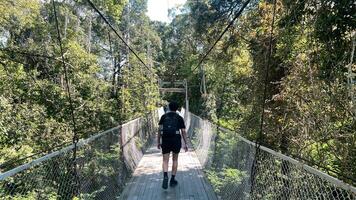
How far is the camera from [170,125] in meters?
5.60

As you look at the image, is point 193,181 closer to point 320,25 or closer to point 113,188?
point 113,188

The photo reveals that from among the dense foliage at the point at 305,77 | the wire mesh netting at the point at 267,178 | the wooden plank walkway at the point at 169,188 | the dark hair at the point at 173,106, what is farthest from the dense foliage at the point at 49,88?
the dense foliage at the point at 305,77

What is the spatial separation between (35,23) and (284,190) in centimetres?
1499

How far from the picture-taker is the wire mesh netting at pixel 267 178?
6.87 feet

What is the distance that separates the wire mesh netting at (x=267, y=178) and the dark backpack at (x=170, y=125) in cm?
72

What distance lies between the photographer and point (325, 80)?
375cm

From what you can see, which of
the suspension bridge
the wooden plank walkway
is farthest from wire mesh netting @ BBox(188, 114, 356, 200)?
the wooden plank walkway

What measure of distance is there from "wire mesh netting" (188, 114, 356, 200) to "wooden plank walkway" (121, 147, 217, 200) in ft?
1.12

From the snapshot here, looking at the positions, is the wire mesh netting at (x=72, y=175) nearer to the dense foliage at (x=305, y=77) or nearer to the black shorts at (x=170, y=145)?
the black shorts at (x=170, y=145)

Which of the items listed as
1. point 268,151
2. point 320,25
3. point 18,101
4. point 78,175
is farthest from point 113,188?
point 18,101

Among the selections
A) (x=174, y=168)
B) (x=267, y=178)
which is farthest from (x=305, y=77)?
(x=174, y=168)

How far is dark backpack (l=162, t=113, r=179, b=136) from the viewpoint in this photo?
18.3 feet

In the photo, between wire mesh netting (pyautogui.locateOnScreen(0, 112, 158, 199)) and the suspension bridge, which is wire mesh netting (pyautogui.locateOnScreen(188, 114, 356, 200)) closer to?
the suspension bridge

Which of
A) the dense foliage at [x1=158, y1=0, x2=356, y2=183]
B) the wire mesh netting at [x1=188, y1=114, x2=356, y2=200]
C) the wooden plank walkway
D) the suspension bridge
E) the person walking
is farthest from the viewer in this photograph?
the person walking
